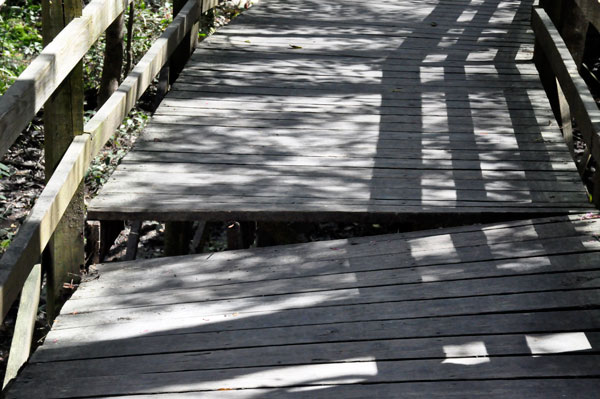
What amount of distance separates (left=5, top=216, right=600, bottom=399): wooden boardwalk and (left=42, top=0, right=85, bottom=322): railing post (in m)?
0.15

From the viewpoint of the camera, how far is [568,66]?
5086mm

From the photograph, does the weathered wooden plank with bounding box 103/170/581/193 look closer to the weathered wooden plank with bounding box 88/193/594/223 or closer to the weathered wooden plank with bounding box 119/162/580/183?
the weathered wooden plank with bounding box 119/162/580/183

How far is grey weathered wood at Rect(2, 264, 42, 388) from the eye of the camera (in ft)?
11.5

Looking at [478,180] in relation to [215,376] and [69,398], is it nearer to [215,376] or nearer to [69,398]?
[215,376]

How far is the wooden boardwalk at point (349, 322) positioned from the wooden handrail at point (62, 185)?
431mm

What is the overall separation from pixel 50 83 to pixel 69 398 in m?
1.19

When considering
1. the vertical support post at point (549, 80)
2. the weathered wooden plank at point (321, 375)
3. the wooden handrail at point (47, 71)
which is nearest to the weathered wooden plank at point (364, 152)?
the wooden handrail at point (47, 71)

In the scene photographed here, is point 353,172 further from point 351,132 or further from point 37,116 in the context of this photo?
point 37,116

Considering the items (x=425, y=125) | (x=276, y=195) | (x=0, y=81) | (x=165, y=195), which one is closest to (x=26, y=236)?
(x=165, y=195)

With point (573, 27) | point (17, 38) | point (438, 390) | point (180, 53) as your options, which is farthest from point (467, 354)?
point (17, 38)

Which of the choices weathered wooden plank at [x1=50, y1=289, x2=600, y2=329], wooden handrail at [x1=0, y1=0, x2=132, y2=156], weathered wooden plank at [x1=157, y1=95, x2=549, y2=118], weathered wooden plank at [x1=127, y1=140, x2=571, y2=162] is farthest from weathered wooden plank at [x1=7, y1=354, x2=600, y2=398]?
weathered wooden plank at [x1=157, y1=95, x2=549, y2=118]

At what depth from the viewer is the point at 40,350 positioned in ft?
10.8

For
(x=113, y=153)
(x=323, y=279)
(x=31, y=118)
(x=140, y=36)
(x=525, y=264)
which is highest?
(x=31, y=118)

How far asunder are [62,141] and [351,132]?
2163 mm
